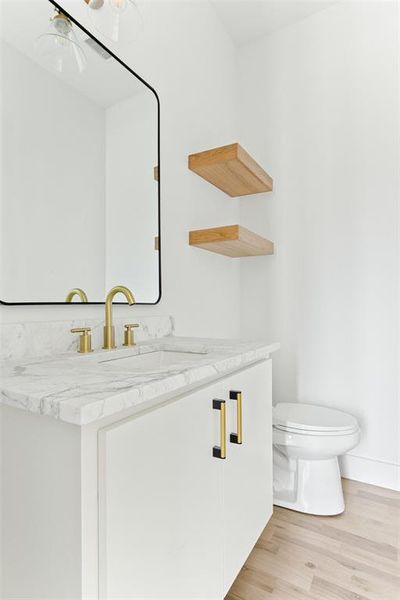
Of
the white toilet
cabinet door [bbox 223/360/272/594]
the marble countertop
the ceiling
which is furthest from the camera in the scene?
the ceiling

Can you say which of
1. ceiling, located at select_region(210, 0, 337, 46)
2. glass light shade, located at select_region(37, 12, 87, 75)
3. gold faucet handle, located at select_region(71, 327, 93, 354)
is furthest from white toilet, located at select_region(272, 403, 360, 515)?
ceiling, located at select_region(210, 0, 337, 46)

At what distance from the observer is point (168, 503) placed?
0.71m

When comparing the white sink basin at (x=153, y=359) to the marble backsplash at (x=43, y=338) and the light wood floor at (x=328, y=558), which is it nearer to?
the marble backsplash at (x=43, y=338)

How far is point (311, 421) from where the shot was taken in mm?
1604

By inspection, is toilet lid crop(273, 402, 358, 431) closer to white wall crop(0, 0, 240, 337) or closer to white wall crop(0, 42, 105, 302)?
white wall crop(0, 0, 240, 337)

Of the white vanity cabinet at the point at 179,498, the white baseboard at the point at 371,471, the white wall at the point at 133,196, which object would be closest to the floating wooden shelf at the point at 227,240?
the white wall at the point at 133,196

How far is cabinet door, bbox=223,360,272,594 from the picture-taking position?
0.98 metres

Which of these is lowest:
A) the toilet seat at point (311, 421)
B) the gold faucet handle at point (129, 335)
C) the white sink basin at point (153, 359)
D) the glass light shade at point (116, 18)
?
the toilet seat at point (311, 421)

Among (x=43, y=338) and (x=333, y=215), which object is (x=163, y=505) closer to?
(x=43, y=338)

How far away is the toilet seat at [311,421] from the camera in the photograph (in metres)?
1.51

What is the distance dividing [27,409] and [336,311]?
1.76 metres

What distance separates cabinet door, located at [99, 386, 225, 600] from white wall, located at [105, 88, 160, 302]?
640mm

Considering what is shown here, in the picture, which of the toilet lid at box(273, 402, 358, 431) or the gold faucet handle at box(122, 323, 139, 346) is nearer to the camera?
the gold faucet handle at box(122, 323, 139, 346)

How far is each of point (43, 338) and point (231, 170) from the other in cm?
128
